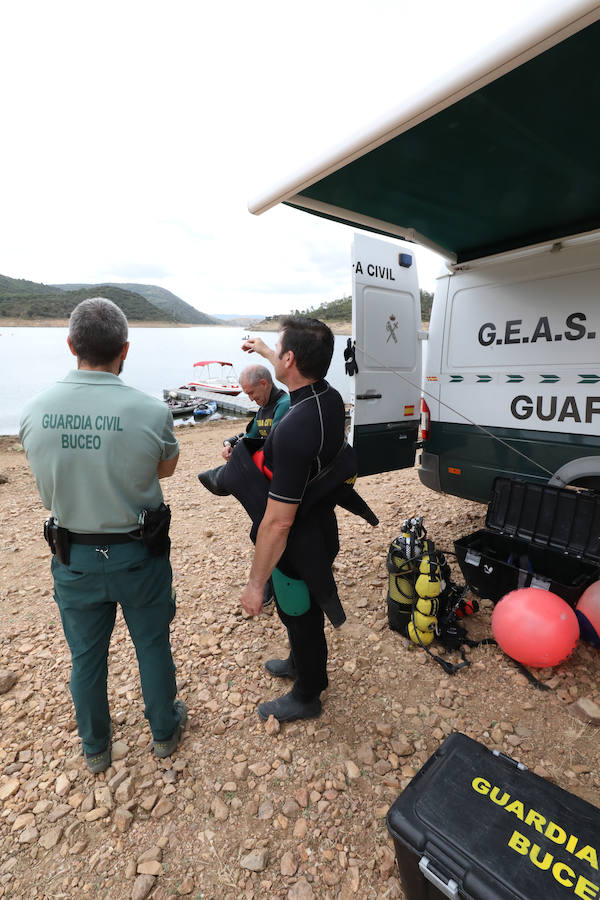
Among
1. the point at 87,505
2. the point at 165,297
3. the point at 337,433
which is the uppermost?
the point at 165,297

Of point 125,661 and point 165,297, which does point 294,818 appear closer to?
point 125,661

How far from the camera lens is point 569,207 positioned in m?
3.10

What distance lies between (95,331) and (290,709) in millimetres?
2075

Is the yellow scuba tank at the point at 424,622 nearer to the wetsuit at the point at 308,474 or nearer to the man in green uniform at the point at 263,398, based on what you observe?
the wetsuit at the point at 308,474

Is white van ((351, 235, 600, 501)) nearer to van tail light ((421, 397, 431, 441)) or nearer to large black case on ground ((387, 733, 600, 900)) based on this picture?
van tail light ((421, 397, 431, 441))

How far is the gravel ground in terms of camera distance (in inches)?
67.6

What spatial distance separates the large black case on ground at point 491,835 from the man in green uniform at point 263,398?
2.50m

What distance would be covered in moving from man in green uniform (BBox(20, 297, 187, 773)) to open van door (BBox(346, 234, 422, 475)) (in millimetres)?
2614

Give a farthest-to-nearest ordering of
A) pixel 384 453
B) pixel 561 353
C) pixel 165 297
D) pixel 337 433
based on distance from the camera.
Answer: pixel 165 297
pixel 384 453
pixel 561 353
pixel 337 433

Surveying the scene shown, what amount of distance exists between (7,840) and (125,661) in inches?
41.7

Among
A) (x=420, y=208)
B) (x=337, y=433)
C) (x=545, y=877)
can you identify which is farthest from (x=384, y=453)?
(x=545, y=877)

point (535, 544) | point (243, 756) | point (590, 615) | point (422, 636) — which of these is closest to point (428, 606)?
point (422, 636)

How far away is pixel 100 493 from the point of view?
178cm

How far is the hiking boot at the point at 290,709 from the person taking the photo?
7.64 feet
